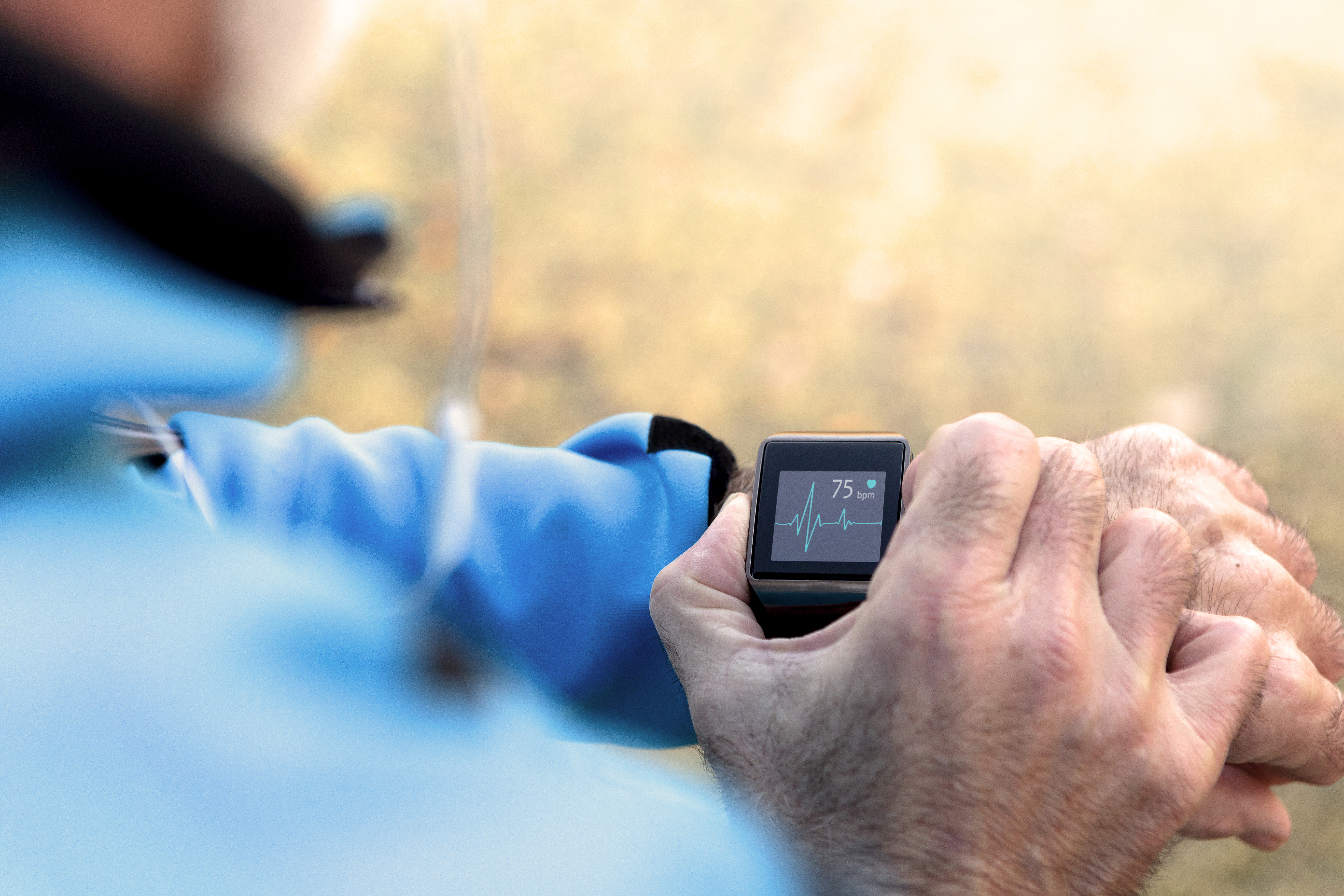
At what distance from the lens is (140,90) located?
0.64 meters

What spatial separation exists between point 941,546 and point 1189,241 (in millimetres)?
2208

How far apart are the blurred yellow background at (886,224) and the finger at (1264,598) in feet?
3.99

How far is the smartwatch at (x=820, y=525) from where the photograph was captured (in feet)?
3.25

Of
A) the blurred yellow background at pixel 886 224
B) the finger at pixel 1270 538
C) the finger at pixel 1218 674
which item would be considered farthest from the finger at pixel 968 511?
the blurred yellow background at pixel 886 224

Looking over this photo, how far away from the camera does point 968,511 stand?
32.5 inches

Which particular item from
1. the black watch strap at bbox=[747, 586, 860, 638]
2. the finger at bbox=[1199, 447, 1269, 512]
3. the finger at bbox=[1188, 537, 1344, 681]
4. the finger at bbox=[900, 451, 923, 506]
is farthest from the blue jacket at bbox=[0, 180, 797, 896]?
the finger at bbox=[1199, 447, 1269, 512]

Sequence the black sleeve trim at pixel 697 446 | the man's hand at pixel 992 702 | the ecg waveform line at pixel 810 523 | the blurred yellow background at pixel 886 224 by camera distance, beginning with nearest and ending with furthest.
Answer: the man's hand at pixel 992 702 < the ecg waveform line at pixel 810 523 < the black sleeve trim at pixel 697 446 < the blurred yellow background at pixel 886 224

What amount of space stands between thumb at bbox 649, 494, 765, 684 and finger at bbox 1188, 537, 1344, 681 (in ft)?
1.77

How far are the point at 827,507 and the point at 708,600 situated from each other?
0.16 meters

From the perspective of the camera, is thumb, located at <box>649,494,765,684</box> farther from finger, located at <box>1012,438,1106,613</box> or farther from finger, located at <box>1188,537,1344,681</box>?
finger, located at <box>1188,537,1344,681</box>

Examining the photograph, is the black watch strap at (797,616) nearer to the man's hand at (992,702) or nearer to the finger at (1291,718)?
the man's hand at (992,702)

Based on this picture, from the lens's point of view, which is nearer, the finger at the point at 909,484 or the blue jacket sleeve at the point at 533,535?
the finger at the point at 909,484

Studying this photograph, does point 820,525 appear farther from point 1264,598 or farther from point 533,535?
point 1264,598

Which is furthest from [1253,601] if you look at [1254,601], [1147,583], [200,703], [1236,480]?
[200,703]
